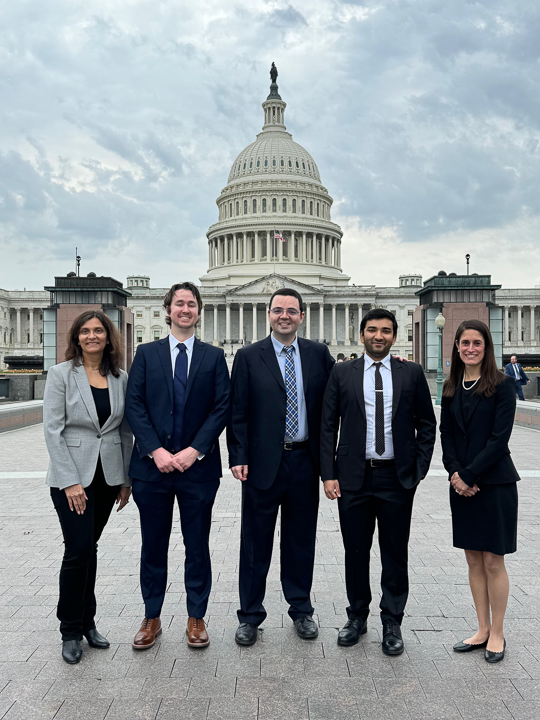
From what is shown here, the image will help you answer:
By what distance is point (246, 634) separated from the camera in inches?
205

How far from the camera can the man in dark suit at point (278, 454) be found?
217 inches

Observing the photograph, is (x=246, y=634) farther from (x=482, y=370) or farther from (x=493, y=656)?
(x=482, y=370)

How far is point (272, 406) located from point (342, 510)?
1.06 meters

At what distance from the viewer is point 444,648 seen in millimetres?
5086

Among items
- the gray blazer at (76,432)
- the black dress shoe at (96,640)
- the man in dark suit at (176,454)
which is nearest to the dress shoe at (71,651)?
the black dress shoe at (96,640)

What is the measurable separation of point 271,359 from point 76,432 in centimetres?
175

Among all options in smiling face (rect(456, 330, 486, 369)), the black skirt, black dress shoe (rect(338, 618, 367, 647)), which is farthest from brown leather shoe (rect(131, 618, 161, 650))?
smiling face (rect(456, 330, 486, 369))

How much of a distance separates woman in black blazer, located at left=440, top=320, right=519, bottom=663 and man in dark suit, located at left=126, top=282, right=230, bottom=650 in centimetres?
198

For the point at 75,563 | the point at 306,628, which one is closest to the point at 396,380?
the point at 306,628

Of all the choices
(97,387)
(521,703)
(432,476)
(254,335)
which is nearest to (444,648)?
(521,703)

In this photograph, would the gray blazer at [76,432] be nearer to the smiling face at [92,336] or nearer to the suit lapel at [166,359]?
the smiling face at [92,336]

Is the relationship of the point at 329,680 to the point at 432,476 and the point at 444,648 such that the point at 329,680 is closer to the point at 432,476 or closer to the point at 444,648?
the point at 444,648

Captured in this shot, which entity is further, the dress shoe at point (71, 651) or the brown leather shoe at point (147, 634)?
the brown leather shoe at point (147, 634)

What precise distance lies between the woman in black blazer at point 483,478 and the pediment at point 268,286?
8938 centimetres
